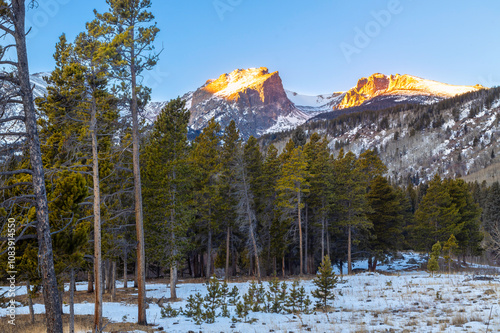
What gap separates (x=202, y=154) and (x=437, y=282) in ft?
71.4

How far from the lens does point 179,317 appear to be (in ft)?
51.5

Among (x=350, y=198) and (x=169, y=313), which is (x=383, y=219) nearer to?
(x=350, y=198)

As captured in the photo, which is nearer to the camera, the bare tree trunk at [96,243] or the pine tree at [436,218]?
the bare tree trunk at [96,243]

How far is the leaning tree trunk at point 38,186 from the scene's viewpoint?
834 cm

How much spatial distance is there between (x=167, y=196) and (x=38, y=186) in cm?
1583

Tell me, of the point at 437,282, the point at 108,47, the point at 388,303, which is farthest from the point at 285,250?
the point at 108,47

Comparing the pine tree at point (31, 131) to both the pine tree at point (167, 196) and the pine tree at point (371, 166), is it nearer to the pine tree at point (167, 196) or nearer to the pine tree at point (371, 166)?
the pine tree at point (167, 196)

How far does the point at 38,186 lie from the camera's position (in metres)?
8.46

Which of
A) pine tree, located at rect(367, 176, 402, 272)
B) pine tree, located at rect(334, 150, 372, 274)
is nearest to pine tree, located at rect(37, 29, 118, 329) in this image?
pine tree, located at rect(334, 150, 372, 274)

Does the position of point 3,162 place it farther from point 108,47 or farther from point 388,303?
point 388,303

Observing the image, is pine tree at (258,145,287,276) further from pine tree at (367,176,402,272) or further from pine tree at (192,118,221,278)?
pine tree at (367,176,402,272)

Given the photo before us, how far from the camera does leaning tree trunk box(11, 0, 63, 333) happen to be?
27.4 ft

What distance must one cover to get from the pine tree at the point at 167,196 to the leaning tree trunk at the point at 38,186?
1507 cm

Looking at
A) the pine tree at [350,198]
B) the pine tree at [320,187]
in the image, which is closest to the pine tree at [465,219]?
the pine tree at [350,198]
